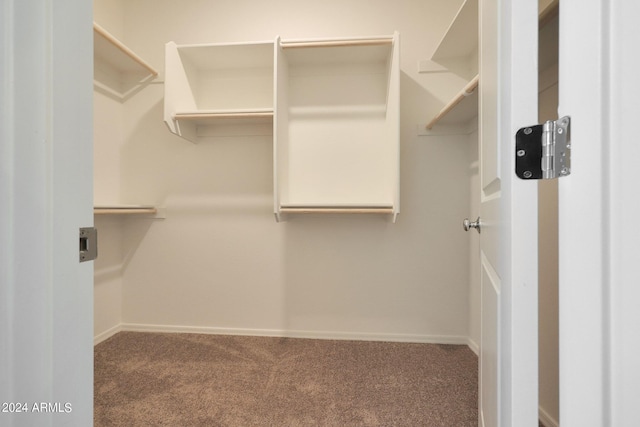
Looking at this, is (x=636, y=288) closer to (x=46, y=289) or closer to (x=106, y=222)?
(x=46, y=289)

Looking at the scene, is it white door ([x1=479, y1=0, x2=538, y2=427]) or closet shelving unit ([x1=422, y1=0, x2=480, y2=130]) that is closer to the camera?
white door ([x1=479, y1=0, x2=538, y2=427])

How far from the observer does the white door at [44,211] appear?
0.44 meters

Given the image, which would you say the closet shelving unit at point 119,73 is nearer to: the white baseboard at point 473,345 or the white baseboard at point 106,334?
the white baseboard at point 106,334

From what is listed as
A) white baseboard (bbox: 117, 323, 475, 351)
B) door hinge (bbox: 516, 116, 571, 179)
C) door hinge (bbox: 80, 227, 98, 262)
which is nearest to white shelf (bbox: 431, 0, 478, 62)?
door hinge (bbox: 516, 116, 571, 179)

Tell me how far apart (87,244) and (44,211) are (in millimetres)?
100

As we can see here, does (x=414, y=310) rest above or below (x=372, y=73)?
below

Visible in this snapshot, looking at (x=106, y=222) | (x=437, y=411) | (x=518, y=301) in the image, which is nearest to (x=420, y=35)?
(x=518, y=301)

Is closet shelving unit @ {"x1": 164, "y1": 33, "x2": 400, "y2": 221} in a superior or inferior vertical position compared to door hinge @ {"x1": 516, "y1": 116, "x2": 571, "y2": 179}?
superior

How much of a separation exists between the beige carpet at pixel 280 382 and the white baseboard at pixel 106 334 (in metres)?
0.05

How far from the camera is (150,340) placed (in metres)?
2.11

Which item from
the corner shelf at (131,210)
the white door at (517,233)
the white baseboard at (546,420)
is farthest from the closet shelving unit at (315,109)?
the white door at (517,233)

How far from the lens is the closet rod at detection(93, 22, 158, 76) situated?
5.48ft

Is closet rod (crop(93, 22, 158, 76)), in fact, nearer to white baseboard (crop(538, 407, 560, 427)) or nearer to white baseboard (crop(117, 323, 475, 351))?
white baseboard (crop(117, 323, 475, 351))

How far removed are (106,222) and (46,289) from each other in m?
1.97
